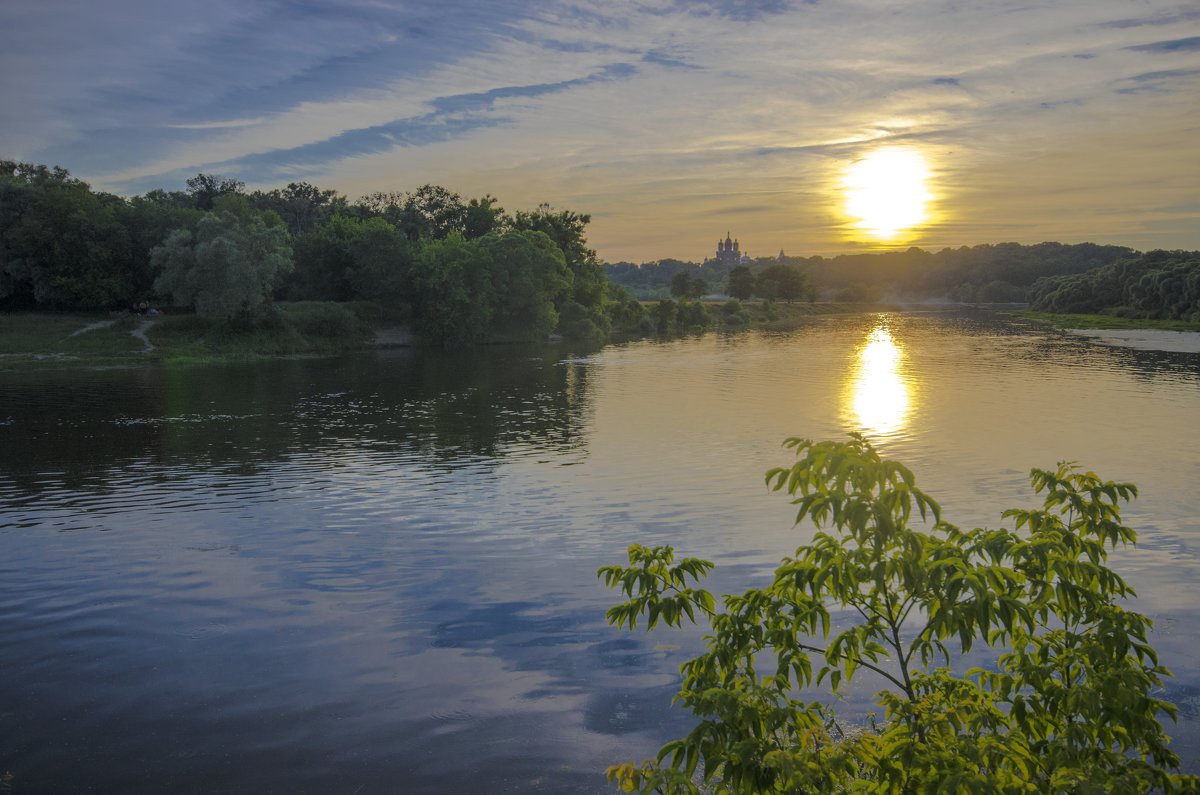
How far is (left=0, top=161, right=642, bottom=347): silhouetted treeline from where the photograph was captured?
3942 inches

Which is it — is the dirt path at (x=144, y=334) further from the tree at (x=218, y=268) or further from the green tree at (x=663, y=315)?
the green tree at (x=663, y=315)

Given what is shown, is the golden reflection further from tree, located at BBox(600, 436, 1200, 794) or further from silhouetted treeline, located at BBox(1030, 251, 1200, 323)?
silhouetted treeline, located at BBox(1030, 251, 1200, 323)

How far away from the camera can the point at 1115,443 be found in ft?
134

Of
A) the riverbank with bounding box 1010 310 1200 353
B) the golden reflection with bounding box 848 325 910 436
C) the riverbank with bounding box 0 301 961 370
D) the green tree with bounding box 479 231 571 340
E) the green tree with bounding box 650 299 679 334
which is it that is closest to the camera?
the golden reflection with bounding box 848 325 910 436

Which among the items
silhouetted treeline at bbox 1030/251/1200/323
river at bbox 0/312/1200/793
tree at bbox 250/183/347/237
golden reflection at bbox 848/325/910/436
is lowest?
river at bbox 0/312/1200/793

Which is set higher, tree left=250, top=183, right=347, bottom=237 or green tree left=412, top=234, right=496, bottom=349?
tree left=250, top=183, right=347, bottom=237

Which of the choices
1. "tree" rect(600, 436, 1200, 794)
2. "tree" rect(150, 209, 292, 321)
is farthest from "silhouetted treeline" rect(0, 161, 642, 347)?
"tree" rect(600, 436, 1200, 794)

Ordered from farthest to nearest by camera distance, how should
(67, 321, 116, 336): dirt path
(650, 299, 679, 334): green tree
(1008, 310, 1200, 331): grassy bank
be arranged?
(650, 299, 679, 334): green tree → (1008, 310, 1200, 331): grassy bank → (67, 321, 116, 336): dirt path

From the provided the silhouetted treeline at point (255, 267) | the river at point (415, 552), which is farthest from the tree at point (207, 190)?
the river at point (415, 552)

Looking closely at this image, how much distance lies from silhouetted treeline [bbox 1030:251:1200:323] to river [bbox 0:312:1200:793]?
95.2m

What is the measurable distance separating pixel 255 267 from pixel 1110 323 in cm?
13600

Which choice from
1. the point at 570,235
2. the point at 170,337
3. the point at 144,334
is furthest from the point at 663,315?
the point at 144,334

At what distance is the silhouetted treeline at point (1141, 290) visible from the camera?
142 meters

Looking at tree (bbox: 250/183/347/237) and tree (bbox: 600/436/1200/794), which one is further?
tree (bbox: 250/183/347/237)
